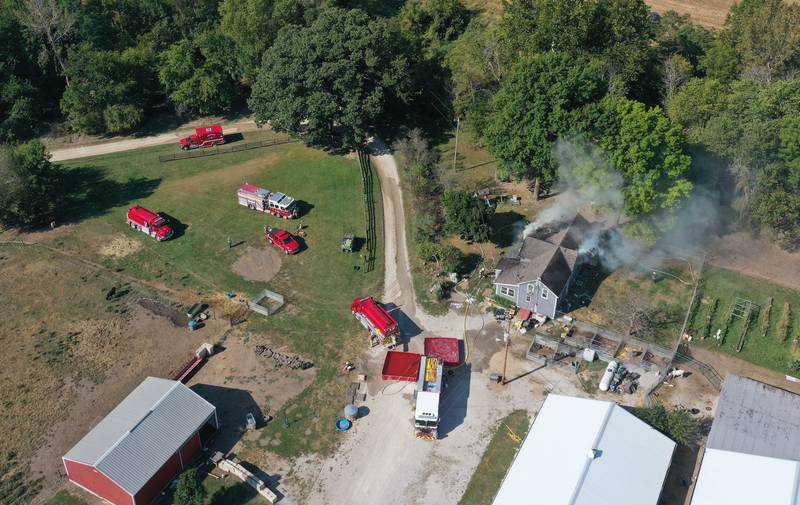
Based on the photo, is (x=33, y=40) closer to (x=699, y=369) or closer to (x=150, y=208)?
(x=150, y=208)

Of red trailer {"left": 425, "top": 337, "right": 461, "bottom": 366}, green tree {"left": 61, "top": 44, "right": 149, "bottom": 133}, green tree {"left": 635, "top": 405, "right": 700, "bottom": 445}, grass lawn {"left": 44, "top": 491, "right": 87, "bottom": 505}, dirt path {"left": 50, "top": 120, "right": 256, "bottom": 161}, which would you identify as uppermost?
green tree {"left": 61, "top": 44, "right": 149, "bottom": 133}

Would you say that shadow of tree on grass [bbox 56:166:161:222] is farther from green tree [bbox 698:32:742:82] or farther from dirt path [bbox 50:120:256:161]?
green tree [bbox 698:32:742:82]

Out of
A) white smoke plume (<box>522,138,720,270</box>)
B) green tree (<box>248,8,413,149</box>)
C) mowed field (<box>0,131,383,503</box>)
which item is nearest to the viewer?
mowed field (<box>0,131,383,503</box>)

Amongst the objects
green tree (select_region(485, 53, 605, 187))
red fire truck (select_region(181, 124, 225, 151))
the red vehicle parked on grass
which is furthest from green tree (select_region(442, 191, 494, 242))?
red fire truck (select_region(181, 124, 225, 151))

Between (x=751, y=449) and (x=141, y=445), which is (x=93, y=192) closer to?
(x=141, y=445)

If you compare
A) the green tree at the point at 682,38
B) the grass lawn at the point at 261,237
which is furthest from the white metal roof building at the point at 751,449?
the green tree at the point at 682,38

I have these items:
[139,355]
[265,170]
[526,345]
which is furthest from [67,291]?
[526,345]
